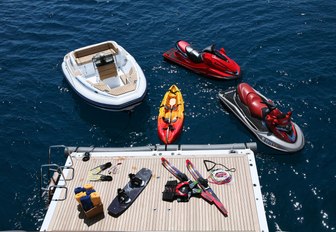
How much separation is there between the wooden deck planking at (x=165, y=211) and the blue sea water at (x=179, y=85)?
2.25m

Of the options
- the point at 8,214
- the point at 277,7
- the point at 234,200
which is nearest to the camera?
the point at 234,200

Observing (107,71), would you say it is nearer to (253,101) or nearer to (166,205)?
(253,101)

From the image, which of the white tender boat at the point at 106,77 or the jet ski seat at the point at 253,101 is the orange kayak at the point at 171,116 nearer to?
the white tender boat at the point at 106,77

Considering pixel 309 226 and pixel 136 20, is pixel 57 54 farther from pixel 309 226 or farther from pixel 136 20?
pixel 309 226

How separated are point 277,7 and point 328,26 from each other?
5569mm

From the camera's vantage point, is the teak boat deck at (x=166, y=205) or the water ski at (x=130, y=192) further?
the water ski at (x=130, y=192)

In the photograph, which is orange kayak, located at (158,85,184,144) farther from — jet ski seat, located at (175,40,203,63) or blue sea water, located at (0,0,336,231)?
jet ski seat, located at (175,40,203,63)

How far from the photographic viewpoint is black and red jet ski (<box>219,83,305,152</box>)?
19281 millimetres

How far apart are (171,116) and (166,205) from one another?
7.44 m

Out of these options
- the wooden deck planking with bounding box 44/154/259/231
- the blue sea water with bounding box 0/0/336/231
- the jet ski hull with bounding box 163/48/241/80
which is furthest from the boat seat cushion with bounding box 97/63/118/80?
the wooden deck planking with bounding box 44/154/259/231

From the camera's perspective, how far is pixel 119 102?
856 inches

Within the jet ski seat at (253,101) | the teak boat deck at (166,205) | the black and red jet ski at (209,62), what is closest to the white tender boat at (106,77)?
the black and red jet ski at (209,62)

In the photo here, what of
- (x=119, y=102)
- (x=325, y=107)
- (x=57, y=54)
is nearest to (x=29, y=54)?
(x=57, y=54)

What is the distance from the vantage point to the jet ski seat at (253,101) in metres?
20.4
